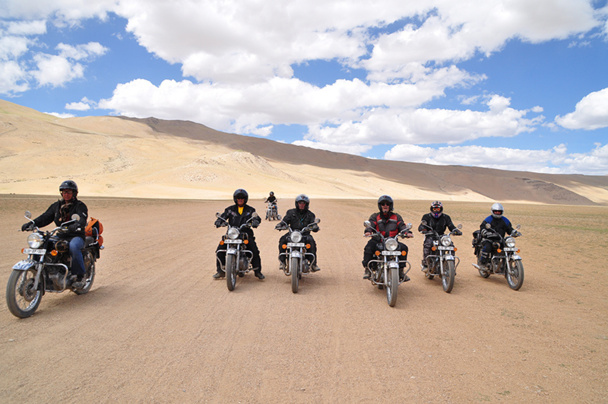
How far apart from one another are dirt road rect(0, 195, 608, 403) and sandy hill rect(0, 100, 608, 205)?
4296 cm

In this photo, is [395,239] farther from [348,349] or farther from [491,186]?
[491,186]

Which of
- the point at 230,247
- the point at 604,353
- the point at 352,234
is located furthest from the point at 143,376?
the point at 352,234

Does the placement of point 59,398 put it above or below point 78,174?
below

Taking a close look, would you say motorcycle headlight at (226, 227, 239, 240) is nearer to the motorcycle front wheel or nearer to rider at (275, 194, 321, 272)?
rider at (275, 194, 321, 272)

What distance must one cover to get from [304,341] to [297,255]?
97.8 inches

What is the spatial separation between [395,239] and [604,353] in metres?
3.17

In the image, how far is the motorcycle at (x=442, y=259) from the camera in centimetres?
745

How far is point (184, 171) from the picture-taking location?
66.9m

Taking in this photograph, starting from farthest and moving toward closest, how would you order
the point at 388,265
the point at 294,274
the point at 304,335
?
the point at 294,274, the point at 388,265, the point at 304,335

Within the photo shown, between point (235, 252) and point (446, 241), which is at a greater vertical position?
point (446, 241)

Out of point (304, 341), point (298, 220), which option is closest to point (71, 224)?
point (298, 220)

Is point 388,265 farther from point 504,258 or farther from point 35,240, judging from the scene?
point 35,240

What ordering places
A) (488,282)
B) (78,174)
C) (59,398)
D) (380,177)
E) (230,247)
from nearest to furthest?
(59,398)
(230,247)
(488,282)
(78,174)
(380,177)

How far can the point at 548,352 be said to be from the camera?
15.6 feet
